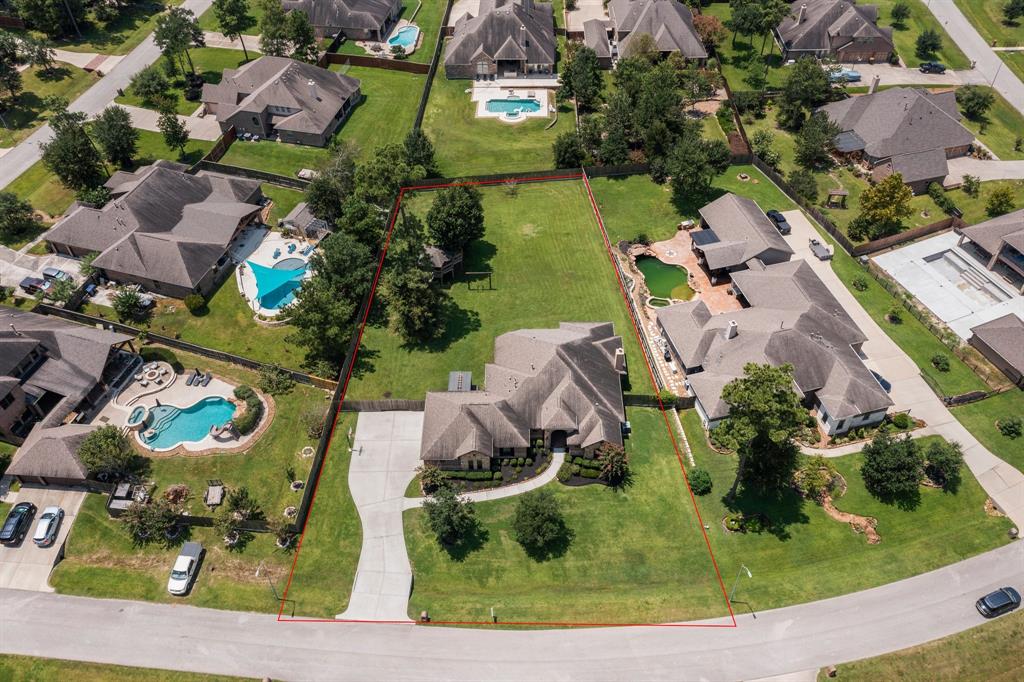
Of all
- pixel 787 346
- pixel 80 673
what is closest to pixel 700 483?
pixel 787 346

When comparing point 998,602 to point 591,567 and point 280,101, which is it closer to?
point 591,567

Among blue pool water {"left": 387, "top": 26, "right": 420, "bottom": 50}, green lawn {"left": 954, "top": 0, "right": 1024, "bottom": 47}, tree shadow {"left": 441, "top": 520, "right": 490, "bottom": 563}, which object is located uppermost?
green lawn {"left": 954, "top": 0, "right": 1024, "bottom": 47}

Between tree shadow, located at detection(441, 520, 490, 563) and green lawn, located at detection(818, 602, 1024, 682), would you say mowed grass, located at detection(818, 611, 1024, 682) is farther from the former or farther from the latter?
tree shadow, located at detection(441, 520, 490, 563)

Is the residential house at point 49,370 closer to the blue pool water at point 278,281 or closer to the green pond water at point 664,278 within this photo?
the blue pool water at point 278,281

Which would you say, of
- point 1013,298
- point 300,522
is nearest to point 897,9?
point 1013,298

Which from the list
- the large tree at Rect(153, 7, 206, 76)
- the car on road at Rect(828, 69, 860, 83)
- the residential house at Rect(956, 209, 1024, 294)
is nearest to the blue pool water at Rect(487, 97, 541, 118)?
the car on road at Rect(828, 69, 860, 83)

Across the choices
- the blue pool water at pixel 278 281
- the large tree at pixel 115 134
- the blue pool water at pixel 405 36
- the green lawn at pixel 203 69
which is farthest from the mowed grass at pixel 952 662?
the blue pool water at pixel 405 36

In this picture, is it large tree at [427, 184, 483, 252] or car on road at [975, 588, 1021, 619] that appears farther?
large tree at [427, 184, 483, 252]

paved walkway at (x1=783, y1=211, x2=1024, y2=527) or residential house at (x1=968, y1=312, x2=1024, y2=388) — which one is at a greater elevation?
residential house at (x1=968, y1=312, x2=1024, y2=388)
